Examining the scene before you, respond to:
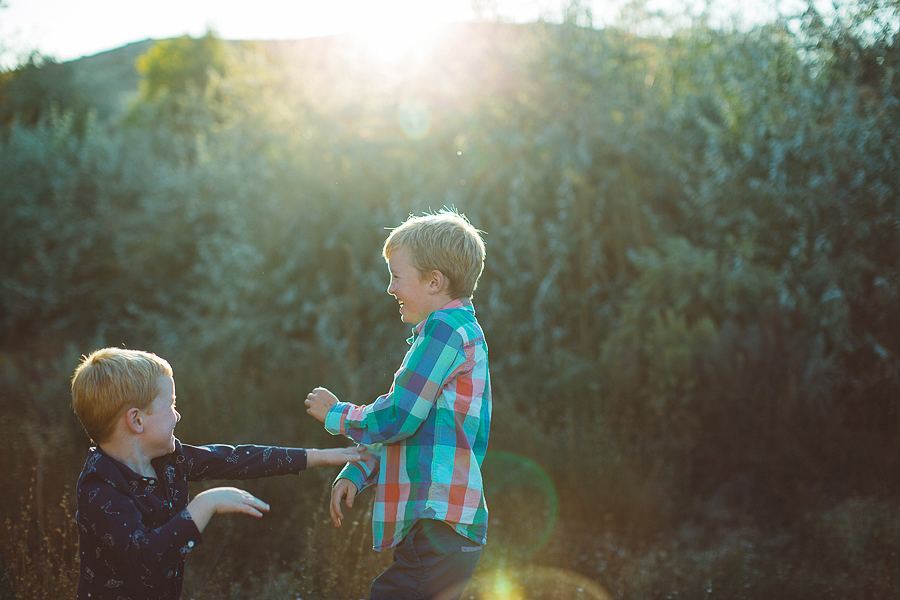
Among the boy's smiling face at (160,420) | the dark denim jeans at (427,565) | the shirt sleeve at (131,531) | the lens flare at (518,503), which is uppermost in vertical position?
the boy's smiling face at (160,420)

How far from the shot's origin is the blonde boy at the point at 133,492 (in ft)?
5.49

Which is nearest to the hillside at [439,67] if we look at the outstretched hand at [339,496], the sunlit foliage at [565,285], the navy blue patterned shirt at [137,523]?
the sunlit foliage at [565,285]

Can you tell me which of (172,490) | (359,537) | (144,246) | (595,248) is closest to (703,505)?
(359,537)

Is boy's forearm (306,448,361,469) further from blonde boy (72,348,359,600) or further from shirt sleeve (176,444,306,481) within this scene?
blonde boy (72,348,359,600)

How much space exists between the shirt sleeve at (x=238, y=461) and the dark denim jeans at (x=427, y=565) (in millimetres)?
444

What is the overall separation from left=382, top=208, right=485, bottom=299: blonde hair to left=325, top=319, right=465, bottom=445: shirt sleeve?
0.56ft

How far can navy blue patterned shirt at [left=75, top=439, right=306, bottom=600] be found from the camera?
1.66m

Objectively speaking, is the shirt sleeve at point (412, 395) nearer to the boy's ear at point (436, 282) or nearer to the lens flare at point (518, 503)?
the boy's ear at point (436, 282)

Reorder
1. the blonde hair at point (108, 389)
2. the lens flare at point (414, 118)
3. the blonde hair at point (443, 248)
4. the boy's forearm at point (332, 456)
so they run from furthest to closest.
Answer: the lens flare at point (414, 118) < the boy's forearm at point (332, 456) < the blonde hair at point (443, 248) < the blonde hair at point (108, 389)

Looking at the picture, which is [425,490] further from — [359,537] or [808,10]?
[808,10]

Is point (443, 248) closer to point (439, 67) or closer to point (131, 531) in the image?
point (131, 531)

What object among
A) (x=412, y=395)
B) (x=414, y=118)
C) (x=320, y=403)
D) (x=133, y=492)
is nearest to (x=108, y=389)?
(x=133, y=492)

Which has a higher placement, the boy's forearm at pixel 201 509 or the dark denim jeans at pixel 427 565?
the boy's forearm at pixel 201 509

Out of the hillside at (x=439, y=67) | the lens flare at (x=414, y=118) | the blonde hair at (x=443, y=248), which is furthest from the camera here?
the lens flare at (x=414, y=118)
